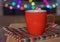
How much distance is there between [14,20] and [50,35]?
2135 mm

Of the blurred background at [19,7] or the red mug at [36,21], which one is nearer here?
the red mug at [36,21]

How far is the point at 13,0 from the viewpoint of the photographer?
8.74 ft

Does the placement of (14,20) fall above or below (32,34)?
below

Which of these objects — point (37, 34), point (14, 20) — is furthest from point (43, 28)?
point (14, 20)

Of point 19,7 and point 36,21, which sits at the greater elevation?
point 36,21

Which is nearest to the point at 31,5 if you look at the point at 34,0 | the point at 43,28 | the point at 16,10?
the point at 34,0

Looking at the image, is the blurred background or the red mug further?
the blurred background

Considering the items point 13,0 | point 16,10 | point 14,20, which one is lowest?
point 14,20

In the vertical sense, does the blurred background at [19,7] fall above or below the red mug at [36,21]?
below

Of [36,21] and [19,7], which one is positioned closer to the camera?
[36,21]

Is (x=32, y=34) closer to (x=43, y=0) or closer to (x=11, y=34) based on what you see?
(x=11, y=34)

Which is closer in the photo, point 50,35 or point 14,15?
point 50,35

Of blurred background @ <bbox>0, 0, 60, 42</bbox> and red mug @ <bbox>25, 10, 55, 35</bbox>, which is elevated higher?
red mug @ <bbox>25, 10, 55, 35</bbox>

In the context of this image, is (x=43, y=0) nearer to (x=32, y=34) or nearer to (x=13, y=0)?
(x=13, y=0)
